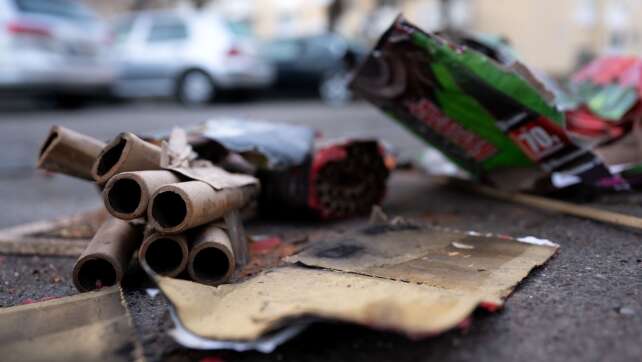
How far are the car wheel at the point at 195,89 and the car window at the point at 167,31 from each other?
0.66 metres

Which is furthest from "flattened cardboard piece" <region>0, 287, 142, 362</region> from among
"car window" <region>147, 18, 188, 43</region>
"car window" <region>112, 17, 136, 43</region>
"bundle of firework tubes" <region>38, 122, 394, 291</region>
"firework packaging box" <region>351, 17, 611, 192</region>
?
"car window" <region>112, 17, 136, 43</region>

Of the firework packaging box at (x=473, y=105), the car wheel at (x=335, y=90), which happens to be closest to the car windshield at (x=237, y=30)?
the car wheel at (x=335, y=90)

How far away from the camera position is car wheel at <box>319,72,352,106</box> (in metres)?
11.5

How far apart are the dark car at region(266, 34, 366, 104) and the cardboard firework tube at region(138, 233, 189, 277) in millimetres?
9514

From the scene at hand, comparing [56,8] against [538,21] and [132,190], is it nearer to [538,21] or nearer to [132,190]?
[132,190]

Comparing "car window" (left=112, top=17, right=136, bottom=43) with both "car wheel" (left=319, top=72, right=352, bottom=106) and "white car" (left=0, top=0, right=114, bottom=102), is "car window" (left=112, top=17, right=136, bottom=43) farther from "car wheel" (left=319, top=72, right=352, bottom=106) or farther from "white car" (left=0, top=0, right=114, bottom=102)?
"car wheel" (left=319, top=72, right=352, bottom=106)

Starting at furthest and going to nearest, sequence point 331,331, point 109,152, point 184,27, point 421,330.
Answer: point 184,27
point 109,152
point 331,331
point 421,330

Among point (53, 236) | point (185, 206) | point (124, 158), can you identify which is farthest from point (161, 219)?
point (53, 236)

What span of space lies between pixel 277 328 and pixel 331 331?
0.20 meters

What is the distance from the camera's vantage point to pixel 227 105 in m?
10.8

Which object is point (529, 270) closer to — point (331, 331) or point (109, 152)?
point (331, 331)

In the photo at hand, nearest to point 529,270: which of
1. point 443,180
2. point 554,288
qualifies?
point 554,288

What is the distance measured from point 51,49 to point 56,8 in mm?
644

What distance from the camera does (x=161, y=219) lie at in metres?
1.97
